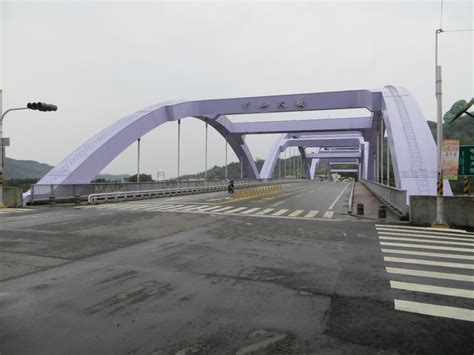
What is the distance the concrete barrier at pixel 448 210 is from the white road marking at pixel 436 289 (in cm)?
907

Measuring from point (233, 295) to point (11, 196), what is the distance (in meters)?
20.3

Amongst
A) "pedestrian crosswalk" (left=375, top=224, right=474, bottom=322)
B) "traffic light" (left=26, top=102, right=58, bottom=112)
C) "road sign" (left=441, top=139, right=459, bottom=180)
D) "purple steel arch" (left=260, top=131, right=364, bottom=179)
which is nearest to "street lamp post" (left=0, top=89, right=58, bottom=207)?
"traffic light" (left=26, top=102, right=58, bottom=112)

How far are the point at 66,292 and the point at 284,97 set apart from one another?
32.7 meters

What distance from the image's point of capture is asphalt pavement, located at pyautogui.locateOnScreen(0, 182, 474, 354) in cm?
382

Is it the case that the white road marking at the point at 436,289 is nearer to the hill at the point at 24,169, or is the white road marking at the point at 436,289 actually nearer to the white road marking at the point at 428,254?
the white road marking at the point at 428,254

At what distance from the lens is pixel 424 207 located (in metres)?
14.1

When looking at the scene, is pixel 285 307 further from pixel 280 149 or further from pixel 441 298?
pixel 280 149

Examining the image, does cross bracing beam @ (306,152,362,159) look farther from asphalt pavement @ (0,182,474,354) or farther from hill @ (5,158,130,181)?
asphalt pavement @ (0,182,474,354)

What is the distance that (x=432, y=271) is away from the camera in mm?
6848

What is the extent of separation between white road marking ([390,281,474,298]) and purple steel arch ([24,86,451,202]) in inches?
493

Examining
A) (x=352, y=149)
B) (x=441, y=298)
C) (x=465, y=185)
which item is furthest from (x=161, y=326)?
(x=352, y=149)

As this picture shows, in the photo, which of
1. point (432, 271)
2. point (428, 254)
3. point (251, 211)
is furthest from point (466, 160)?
point (251, 211)

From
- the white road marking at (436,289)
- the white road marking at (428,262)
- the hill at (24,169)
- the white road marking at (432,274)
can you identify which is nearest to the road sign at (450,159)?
the white road marking at (428,262)

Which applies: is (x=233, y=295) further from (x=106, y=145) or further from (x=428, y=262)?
(x=106, y=145)
